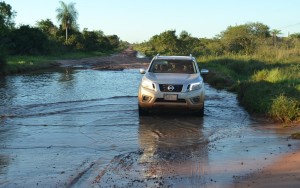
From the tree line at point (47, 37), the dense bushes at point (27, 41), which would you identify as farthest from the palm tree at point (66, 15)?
the dense bushes at point (27, 41)

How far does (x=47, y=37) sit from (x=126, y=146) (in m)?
51.2

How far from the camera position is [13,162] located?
6.93 meters

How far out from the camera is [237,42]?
4362 centimetres

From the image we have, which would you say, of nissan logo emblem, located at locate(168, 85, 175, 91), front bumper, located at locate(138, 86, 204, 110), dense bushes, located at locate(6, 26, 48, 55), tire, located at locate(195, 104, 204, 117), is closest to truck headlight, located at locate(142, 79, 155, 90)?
front bumper, located at locate(138, 86, 204, 110)

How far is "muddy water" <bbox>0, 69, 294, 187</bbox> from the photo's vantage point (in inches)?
242

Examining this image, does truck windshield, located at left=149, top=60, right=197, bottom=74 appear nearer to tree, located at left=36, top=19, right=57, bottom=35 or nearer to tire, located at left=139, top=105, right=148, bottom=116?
tire, located at left=139, top=105, right=148, bottom=116

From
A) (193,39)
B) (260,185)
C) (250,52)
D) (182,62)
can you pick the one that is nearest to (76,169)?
(260,185)

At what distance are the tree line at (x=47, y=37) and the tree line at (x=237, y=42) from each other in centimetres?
1612

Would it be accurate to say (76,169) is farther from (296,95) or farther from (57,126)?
(296,95)

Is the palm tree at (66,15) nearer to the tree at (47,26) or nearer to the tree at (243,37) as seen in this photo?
the tree at (47,26)

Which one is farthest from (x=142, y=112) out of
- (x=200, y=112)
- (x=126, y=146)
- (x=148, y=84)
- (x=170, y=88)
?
(x=126, y=146)

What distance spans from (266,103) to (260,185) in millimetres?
6280

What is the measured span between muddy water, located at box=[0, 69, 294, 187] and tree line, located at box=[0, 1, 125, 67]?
17.8 m

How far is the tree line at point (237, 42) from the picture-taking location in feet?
120
